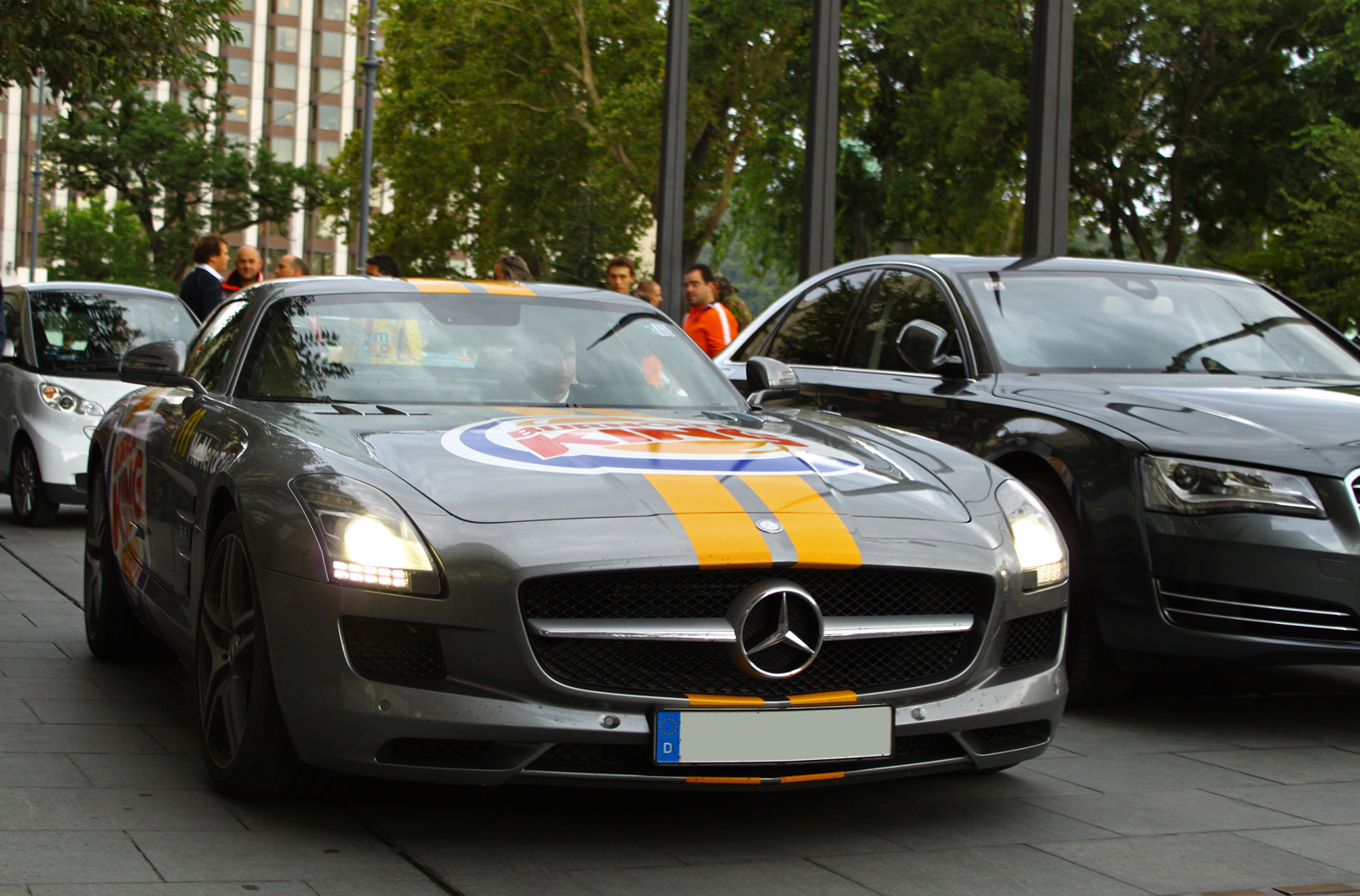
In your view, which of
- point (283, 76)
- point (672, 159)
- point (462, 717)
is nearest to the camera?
point (462, 717)

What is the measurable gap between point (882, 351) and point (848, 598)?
3.43 m

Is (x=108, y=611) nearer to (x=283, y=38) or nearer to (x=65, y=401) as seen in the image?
(x=65, y=401)

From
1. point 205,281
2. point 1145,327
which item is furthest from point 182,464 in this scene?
point 205,281

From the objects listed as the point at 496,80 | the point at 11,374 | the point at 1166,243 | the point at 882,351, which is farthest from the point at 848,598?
the point at 496,80

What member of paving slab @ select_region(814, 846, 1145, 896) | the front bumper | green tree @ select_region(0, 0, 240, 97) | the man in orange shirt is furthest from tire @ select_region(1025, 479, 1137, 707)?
green tree @ select_region(0, 0, 240, 97)

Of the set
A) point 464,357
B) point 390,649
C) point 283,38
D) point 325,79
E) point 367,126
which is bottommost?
point 390,649

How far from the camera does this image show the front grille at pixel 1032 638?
4.01m

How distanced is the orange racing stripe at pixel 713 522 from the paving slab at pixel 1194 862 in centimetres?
104

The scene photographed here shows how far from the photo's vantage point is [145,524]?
17.3 feet

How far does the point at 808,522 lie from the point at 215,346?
274 cm

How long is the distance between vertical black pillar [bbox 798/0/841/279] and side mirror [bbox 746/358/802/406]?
8432 millimetres

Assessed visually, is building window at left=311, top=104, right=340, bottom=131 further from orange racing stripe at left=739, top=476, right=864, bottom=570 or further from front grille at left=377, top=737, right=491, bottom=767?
front grille at left=377, top=737, right=491, bottom=767

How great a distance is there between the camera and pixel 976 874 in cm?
368

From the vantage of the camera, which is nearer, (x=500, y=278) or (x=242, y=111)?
(x=500, y=278)
